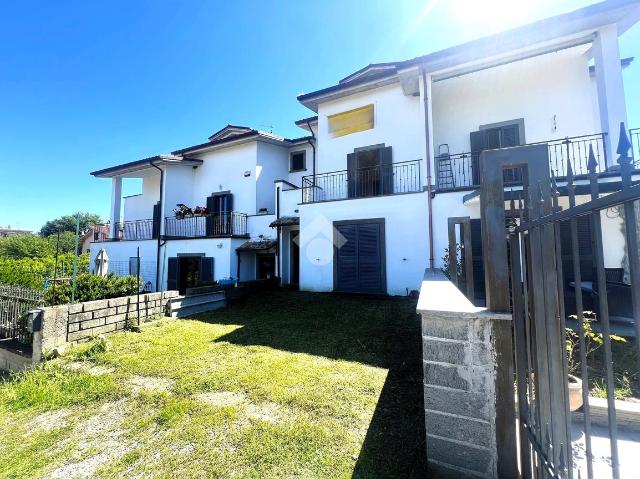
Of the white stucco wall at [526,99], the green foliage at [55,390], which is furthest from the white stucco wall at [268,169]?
the green foliage at [55,390]

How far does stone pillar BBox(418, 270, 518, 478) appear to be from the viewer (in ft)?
6.05

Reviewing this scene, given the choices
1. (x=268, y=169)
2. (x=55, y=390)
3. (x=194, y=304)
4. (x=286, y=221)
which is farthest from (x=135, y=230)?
(x=55, y=390)

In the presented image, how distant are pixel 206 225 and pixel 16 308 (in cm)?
865

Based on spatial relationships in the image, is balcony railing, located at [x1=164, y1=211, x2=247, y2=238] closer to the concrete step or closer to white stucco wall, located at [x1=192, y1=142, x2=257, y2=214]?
white stucco wall, located at [x1=192, y1=142, x2=257, y2=214]

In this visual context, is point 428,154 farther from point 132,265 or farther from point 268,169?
point 132,265

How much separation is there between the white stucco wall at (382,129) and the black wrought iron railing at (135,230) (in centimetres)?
1126

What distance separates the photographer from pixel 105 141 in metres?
19.2

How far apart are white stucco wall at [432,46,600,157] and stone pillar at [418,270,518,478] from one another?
32.8 feet

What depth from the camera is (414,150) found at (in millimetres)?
10484

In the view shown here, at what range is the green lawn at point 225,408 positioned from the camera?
8.11ft

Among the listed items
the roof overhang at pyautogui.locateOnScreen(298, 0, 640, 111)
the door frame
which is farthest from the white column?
the roof overhang at pyautogui.locateOnScreen(298, 0, 640, 111)

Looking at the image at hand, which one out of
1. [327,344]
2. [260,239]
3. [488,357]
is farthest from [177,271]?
[488,357]

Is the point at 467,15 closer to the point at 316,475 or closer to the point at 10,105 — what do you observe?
the point at 316,475

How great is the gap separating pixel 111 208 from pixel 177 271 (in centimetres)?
742
